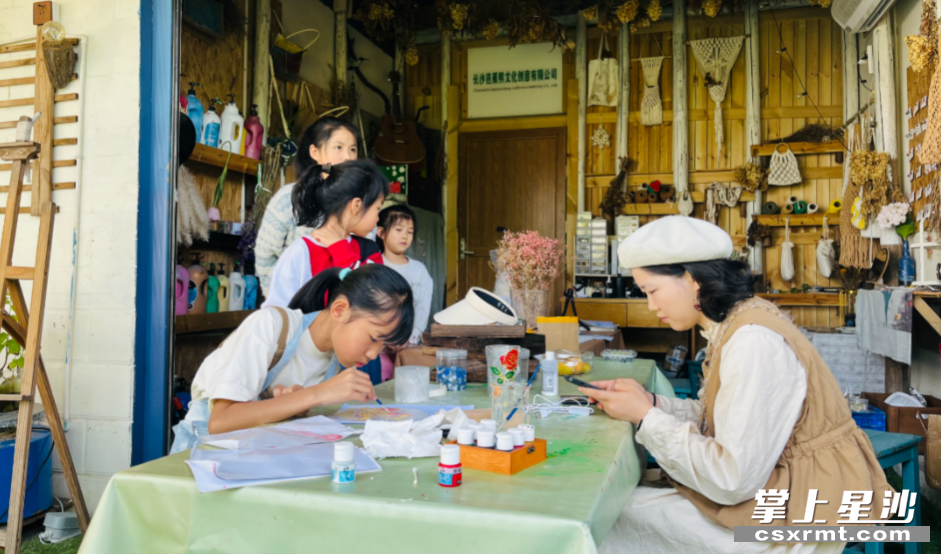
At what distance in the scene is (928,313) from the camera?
169 inches

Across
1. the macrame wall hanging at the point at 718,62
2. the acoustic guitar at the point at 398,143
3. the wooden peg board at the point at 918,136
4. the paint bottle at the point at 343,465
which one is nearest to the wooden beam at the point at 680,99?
the macrame wall hanging at the point at 718,62

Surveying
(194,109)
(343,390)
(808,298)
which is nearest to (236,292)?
(194,109)

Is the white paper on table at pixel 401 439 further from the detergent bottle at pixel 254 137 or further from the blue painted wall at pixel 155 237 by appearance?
the detergent bottle at pixel 254 137

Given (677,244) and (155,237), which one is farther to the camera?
(155,237)

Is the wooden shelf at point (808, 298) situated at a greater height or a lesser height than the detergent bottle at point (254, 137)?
lesser

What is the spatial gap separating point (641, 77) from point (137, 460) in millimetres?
6813

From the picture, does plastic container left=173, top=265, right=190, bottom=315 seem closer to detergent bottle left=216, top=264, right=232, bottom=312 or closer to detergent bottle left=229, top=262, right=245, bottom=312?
detergent bottle left=216, top=264, right=232, bottom=312

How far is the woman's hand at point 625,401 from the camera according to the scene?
1860 millimetres

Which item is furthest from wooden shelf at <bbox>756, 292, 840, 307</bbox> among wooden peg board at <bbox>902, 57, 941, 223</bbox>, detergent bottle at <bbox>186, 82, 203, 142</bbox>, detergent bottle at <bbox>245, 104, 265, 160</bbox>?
detergent bottle at <bbox>186, 82, 203, 142</bbox>

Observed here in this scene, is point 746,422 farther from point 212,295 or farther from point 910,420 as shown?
point 212,295

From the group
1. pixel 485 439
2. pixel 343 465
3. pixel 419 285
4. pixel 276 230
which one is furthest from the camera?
pixel 419 285

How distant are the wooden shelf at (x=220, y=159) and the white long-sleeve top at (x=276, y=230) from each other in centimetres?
155

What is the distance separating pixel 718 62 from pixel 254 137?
16.6 feet

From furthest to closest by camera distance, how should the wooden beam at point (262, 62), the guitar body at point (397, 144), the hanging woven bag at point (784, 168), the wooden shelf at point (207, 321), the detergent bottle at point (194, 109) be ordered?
the guitar body at point (397, 144) → the hanging woven bag at point (784, 168) → the wooden beam at point (262, 62) → the detergent bottle at point (194, 109) → the wooden shelf at point (207, 321)
